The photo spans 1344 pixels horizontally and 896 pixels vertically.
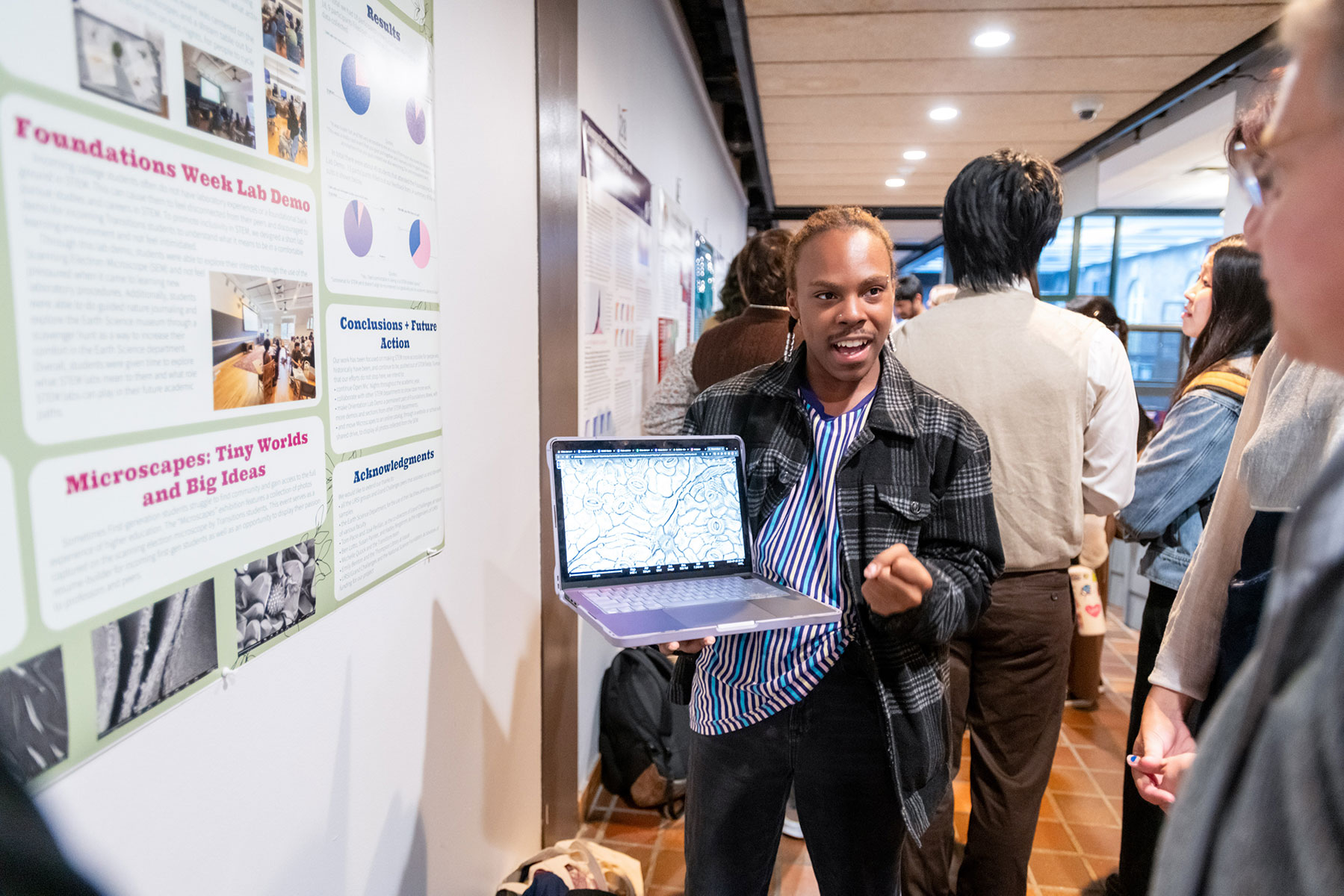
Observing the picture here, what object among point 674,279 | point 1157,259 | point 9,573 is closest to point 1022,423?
point 9,573

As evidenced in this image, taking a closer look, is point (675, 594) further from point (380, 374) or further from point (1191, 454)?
point (1191, 454)

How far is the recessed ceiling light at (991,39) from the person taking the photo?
3854 mm

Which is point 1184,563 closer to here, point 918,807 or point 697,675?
point 918,807

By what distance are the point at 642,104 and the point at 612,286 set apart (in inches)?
39.0

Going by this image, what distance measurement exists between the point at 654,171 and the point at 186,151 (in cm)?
308

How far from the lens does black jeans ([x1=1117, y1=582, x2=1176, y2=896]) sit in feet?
6.18

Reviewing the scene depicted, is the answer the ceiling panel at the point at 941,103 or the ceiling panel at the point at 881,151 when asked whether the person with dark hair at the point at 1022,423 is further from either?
the ceiling panel at the point at 881,151

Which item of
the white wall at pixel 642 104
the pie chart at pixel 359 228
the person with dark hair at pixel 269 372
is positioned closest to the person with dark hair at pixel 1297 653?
the person with dark hair at pixel 269 372

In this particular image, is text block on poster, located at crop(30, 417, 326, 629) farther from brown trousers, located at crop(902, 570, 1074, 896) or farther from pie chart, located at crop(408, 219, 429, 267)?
brown trousers, located at crop(902, 570, 1074, 896)

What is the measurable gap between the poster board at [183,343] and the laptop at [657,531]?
29 cm

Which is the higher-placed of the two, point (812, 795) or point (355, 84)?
point (355, 84)

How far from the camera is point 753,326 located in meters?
2.45

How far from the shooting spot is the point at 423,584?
1445 mm

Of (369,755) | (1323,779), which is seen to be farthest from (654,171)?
(1323,779)
